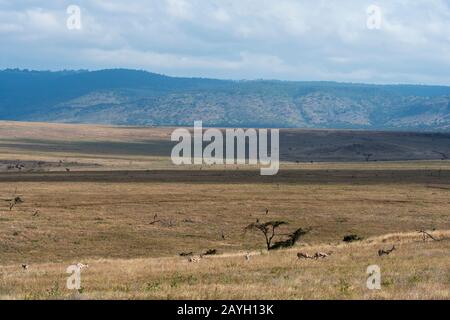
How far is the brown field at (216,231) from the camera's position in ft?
60.8

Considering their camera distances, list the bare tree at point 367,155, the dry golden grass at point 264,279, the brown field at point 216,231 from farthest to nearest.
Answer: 1. the bare tree at point 367,155
2. the brown field at point 216,231
3. the dry golden grass at point 264,279

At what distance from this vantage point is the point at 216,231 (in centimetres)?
4994

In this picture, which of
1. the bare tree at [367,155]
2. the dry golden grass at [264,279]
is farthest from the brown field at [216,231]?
the bare tree at [367,155]

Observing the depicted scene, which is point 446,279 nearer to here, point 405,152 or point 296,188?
point 296,188

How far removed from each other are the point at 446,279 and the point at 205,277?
648 cm

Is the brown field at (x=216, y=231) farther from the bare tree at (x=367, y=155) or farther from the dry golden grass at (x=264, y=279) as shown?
the bare tree at (x=367, y=155)

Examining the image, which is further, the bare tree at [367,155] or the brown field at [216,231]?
the bare tree at [367,155]

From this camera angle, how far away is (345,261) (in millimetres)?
25625

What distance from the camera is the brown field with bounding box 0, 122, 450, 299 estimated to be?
60.8 ft

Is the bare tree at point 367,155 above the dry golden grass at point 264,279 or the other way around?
the other way around

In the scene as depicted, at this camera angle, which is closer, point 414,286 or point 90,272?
point 414,286

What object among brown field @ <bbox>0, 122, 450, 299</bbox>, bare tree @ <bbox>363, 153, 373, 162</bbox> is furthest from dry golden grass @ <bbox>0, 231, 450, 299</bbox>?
bare tree @ <bbox>363, 153, 373, 162</bbox>

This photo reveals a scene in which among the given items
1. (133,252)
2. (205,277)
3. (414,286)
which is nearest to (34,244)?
(133,252)

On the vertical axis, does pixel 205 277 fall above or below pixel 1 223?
above
